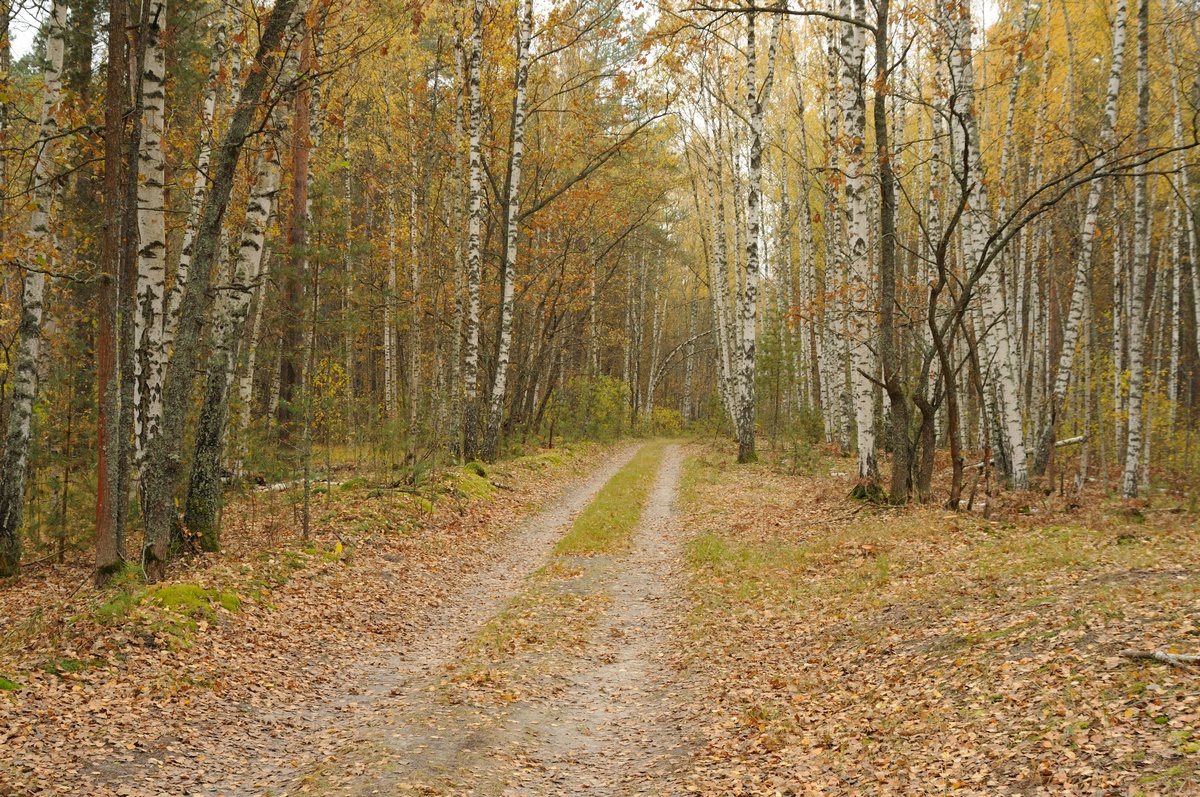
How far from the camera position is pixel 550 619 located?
9.11 metres

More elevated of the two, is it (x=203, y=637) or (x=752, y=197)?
(x=752, y=197)

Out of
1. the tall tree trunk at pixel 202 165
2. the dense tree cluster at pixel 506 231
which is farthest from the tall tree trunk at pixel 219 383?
the tall tree trunk at pixel 202 165

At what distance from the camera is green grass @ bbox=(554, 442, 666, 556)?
42.6 feet

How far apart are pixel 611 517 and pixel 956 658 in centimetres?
968

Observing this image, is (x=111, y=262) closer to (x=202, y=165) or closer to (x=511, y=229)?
(x=202, y=165)

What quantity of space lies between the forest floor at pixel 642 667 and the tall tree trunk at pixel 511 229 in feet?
27.2

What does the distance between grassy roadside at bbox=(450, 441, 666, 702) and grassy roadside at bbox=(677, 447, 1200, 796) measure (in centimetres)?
142

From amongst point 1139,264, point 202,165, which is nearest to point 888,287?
point 1139,264

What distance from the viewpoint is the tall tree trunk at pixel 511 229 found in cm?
1881

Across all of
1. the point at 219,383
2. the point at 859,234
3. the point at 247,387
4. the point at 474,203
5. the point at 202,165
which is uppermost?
the point at 474,203

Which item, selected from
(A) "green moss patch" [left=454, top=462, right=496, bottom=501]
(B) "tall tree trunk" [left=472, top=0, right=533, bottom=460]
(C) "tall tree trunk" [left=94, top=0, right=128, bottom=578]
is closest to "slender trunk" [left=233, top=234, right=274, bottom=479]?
(C) "tall tree trunk" [left=94, top=0, right=128, bottom=578]

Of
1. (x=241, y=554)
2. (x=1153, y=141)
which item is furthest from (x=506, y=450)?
(x=1153, y=141)

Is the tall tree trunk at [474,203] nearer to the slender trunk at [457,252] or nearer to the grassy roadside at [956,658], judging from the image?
the slender trunk at [457,252]

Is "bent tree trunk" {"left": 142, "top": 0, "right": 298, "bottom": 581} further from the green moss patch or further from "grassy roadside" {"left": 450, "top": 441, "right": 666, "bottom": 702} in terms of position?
the green moss patch
